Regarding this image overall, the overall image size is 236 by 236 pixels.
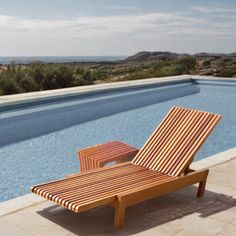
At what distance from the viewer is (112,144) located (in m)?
4.94

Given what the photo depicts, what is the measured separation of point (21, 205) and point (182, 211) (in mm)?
1441

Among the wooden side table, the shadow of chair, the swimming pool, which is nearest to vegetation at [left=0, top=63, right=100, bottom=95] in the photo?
the swimming pool

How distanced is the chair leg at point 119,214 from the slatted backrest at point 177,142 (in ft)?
2.52

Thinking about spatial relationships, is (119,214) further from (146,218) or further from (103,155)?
(103,155)

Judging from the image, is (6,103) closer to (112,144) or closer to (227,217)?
(112,144)

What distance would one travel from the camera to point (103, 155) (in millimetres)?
4594

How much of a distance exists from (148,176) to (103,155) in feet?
2.55

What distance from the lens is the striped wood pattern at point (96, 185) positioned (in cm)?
332

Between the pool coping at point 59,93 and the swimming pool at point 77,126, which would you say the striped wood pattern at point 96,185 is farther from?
the pool coping at point 59,93

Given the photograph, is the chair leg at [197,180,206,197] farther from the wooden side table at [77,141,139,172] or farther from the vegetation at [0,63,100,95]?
the vegetation at [0,63,100,95]

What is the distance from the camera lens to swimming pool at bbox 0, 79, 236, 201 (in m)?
5.87

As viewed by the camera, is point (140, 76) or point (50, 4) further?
point (50, 4)

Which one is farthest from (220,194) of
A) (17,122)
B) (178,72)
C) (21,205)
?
(178,72)

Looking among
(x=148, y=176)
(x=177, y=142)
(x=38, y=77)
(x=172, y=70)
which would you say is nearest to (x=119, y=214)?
(x=148, y=176)
